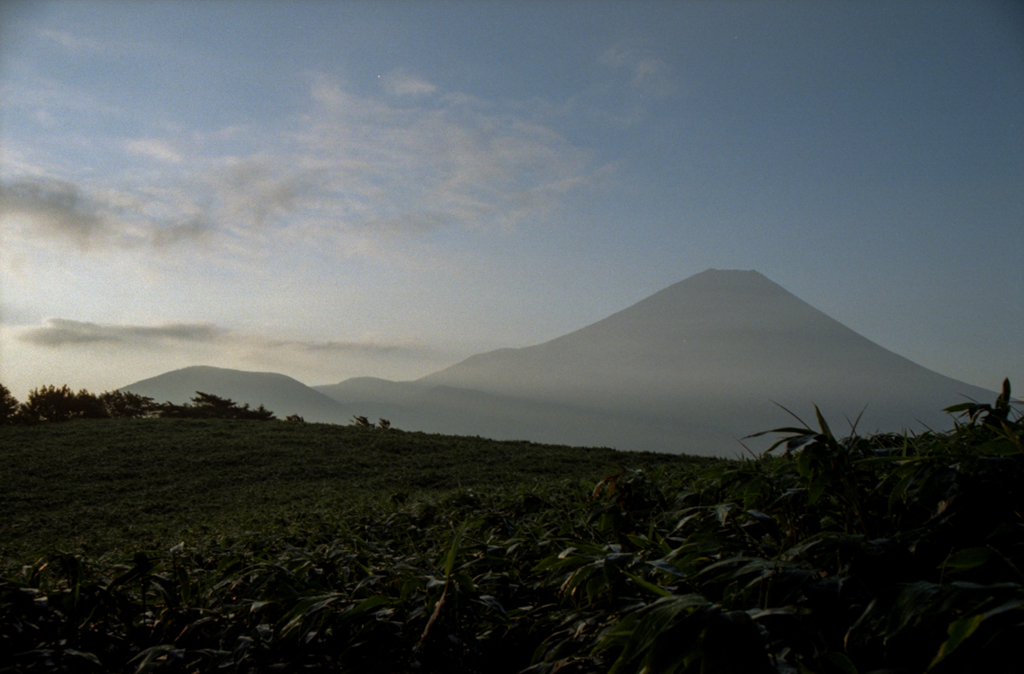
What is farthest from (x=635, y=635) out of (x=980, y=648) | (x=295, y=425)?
(x=295, y=425)

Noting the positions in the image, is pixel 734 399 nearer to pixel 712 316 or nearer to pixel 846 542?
pixel 712 316

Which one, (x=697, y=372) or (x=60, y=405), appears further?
(x=697, y=372)

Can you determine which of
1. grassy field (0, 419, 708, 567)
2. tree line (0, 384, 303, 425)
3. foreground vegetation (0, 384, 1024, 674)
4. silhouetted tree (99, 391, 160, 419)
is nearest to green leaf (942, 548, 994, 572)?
foreground vegetation (0, 384, 1024, 674)

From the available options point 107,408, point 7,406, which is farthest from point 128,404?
point 7,406

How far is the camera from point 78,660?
1.78 metres

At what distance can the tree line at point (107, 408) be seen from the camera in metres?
17.2

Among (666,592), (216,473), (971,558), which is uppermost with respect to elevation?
(971,558)

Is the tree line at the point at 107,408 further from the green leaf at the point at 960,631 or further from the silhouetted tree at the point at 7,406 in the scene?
the green leaf at the point at 960,631

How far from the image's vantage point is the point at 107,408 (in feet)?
65.6

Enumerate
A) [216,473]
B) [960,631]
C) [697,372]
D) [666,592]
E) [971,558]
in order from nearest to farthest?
[960,631]
[971,558]
[666,592]
[216,473]
[697,372]

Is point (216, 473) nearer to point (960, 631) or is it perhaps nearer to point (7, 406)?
point (7, 406)

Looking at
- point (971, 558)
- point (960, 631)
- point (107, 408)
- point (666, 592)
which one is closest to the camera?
point (960, 631)

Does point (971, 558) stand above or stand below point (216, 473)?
above

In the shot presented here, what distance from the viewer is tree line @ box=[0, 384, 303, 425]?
17.2 metres
